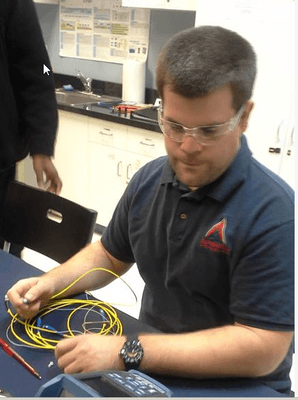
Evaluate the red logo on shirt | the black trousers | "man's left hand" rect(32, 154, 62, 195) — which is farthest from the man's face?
the black trousers

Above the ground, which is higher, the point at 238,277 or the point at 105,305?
the point at 238,277

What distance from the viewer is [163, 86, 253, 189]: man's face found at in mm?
1026

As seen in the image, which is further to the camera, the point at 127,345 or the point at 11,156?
the point at 11,156

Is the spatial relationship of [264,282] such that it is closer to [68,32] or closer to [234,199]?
[234,199]

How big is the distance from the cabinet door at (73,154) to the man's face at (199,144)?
8.03 ft

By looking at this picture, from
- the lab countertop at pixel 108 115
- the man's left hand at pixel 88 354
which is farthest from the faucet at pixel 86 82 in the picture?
the man's left hand at pixel 88 354

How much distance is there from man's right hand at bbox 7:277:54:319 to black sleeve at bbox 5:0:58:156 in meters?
0.76

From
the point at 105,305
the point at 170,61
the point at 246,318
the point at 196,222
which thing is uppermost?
the point at 170,61

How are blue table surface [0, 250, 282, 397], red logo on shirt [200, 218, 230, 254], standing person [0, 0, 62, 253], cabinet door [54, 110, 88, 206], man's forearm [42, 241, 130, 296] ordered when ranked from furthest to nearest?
cabinet door [54, 110, 88, 206] → standing person [0, 0, 62, 253] → man's forearm [42, 241, 130, 296] → red logo on shirt [200, 218, 230, 254] → blue table surface [0, 250, 282, 397]

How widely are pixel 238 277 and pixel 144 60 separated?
9.73 feet

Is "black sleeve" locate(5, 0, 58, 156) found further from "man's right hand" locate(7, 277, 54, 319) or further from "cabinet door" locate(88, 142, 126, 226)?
"cabinet door" locate(88, 142, 126, 226)

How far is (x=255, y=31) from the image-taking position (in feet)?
8.54

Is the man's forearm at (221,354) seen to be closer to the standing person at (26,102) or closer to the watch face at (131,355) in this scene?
the watch face at (131,355)

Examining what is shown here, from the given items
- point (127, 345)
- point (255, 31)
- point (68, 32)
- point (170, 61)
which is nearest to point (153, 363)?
point (127, 345)
